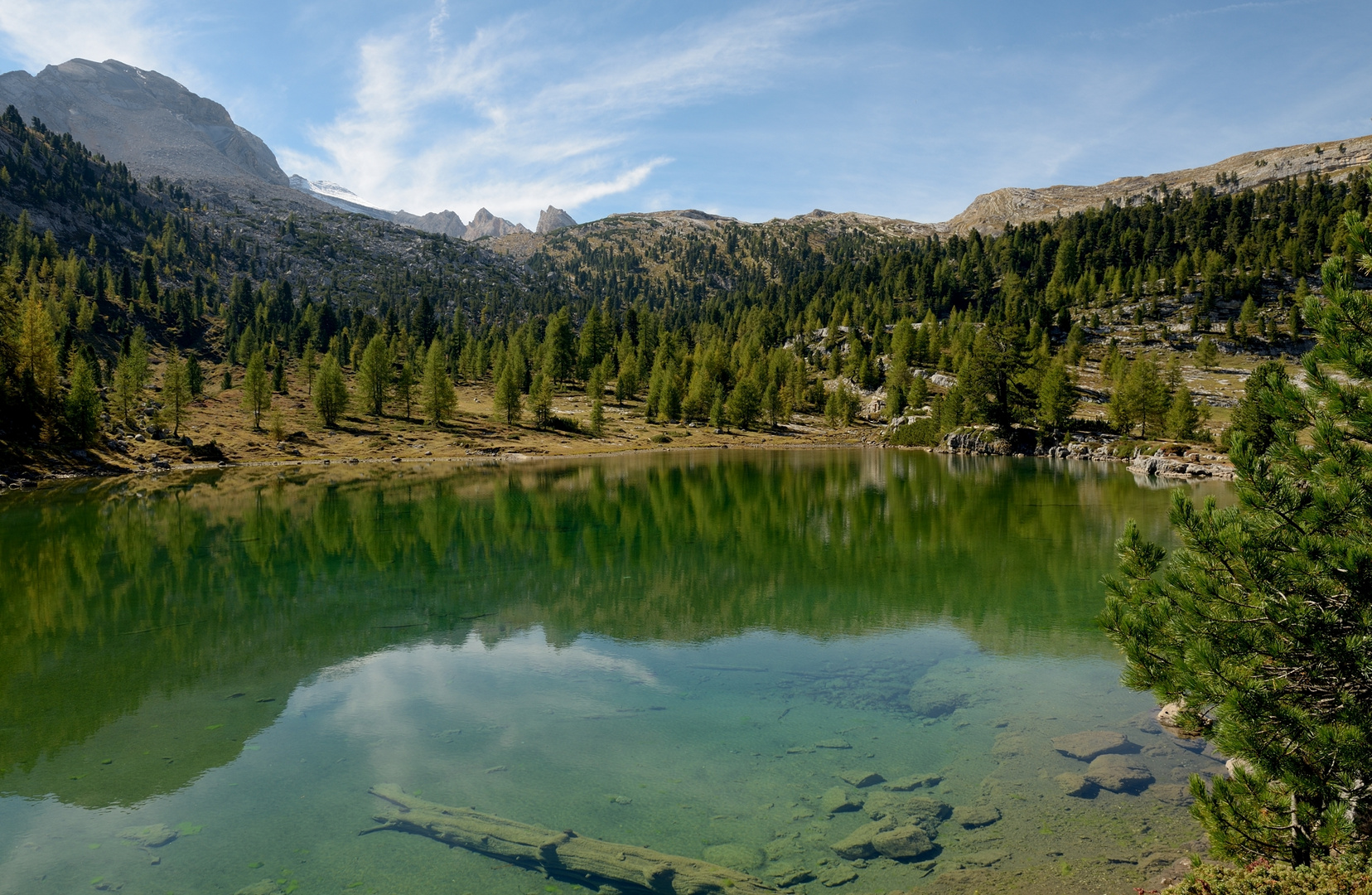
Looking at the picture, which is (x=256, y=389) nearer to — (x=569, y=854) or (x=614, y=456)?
(x=614, y=456)

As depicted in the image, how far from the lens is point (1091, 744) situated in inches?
555

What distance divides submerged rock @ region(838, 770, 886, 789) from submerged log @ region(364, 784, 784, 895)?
3.52 metres

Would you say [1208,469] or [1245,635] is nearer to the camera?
[1245,635]

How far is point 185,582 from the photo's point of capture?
29.9 m

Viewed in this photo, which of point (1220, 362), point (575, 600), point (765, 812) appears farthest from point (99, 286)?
point (1220, 362)

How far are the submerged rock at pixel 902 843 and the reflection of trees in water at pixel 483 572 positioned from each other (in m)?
11.2

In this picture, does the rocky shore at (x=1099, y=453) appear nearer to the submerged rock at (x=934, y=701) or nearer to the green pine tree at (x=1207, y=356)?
the green pine tree at (x=1207, y=356)

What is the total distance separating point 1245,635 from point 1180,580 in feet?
2.94

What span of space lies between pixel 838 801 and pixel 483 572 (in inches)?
902

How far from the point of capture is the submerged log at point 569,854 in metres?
10.0

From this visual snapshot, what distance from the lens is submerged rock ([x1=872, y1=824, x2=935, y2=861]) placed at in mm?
10742

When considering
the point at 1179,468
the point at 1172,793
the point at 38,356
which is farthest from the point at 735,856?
the point at 38,356

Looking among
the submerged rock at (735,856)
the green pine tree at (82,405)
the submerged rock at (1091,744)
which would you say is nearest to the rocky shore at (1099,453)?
the submerged rock at (1091,744)

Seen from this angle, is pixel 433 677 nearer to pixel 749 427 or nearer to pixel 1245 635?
pixel 1245 635
